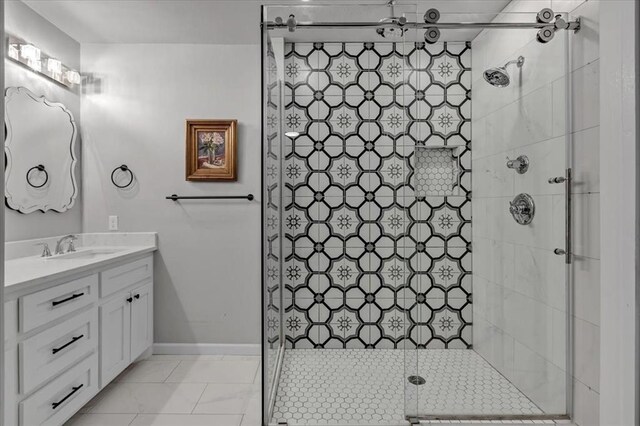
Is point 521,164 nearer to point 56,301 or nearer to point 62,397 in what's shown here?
point 56,301

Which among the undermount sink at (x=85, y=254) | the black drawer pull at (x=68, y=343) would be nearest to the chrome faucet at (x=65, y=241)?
the undermount sink at (x=85, y=254)

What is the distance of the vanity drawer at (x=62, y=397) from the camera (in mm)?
1656

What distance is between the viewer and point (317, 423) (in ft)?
6.09

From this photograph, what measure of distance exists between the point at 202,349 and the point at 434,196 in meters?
2.20

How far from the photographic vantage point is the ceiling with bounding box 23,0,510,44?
6.23 ft

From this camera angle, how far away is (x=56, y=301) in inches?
70.8

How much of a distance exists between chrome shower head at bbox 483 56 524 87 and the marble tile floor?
2192mm

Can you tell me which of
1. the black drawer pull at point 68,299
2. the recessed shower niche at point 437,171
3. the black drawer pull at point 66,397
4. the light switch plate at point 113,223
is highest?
the recessed shower niche at point 437,171

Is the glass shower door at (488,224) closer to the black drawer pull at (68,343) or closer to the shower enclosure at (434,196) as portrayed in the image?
the shower enclosure at (434,196)

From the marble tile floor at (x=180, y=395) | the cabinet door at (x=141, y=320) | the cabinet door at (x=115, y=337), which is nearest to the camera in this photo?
the marble tile floor at (x=180, y=395)

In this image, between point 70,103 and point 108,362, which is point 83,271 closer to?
point 108,362

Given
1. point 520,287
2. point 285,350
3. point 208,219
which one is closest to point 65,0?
point 208,219

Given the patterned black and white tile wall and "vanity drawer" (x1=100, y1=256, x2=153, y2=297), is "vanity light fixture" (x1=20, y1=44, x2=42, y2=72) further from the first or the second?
the patterned black and white tile wall

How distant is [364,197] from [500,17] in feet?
3.75
